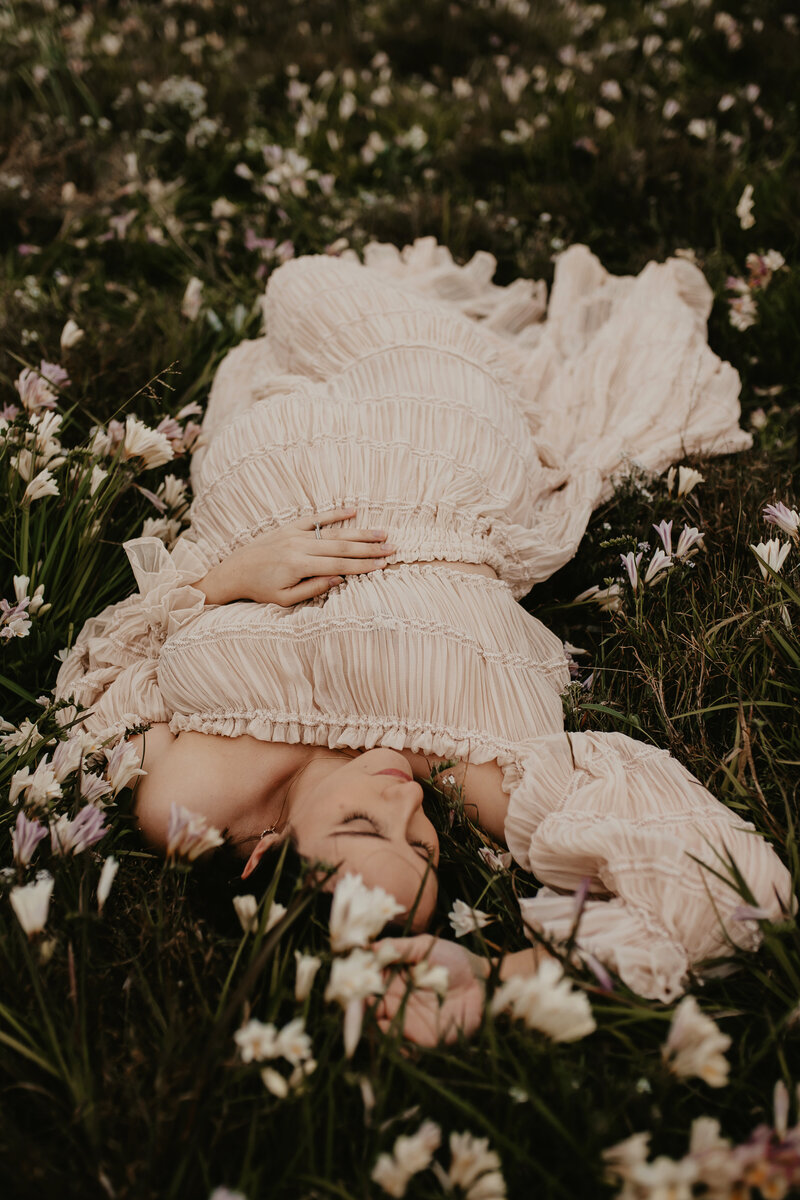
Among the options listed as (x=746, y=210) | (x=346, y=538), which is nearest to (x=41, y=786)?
(x=346, y=538)

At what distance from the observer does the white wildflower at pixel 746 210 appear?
13.2 ft

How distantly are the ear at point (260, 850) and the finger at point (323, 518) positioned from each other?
98 cm

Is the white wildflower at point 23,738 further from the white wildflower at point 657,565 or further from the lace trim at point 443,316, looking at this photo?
the white wildflower at point 657,565

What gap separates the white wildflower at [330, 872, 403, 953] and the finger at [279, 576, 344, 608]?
1133mm

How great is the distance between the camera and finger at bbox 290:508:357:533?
265cm

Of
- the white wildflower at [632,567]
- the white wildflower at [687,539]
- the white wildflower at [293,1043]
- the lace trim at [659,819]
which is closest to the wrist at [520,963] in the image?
the lace trim at [659,819]

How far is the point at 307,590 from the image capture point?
253 centimetres

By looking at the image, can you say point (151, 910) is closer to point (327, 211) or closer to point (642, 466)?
point (642, 466)

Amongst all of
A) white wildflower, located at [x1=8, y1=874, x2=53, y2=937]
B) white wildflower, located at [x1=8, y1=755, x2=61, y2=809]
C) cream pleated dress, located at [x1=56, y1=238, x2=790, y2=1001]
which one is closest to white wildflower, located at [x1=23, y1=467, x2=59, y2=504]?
cream pleated dress, located at [x1=56, y1=238, x2=790, y2=1001]

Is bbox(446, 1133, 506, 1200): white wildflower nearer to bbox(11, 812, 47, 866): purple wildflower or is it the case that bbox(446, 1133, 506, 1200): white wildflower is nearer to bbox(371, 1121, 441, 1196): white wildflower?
bbox(371, 1121, 441, 1196): white wildflower

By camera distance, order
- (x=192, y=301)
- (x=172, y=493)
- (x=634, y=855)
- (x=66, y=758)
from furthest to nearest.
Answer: (x=192, y=301) < (x=172, y=493) < (x=66, y=758) < (x=634, y=855)

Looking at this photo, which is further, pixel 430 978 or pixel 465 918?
pixel 465 918

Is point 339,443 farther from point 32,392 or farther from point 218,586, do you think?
point 32,392

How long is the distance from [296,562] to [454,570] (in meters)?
0.50
